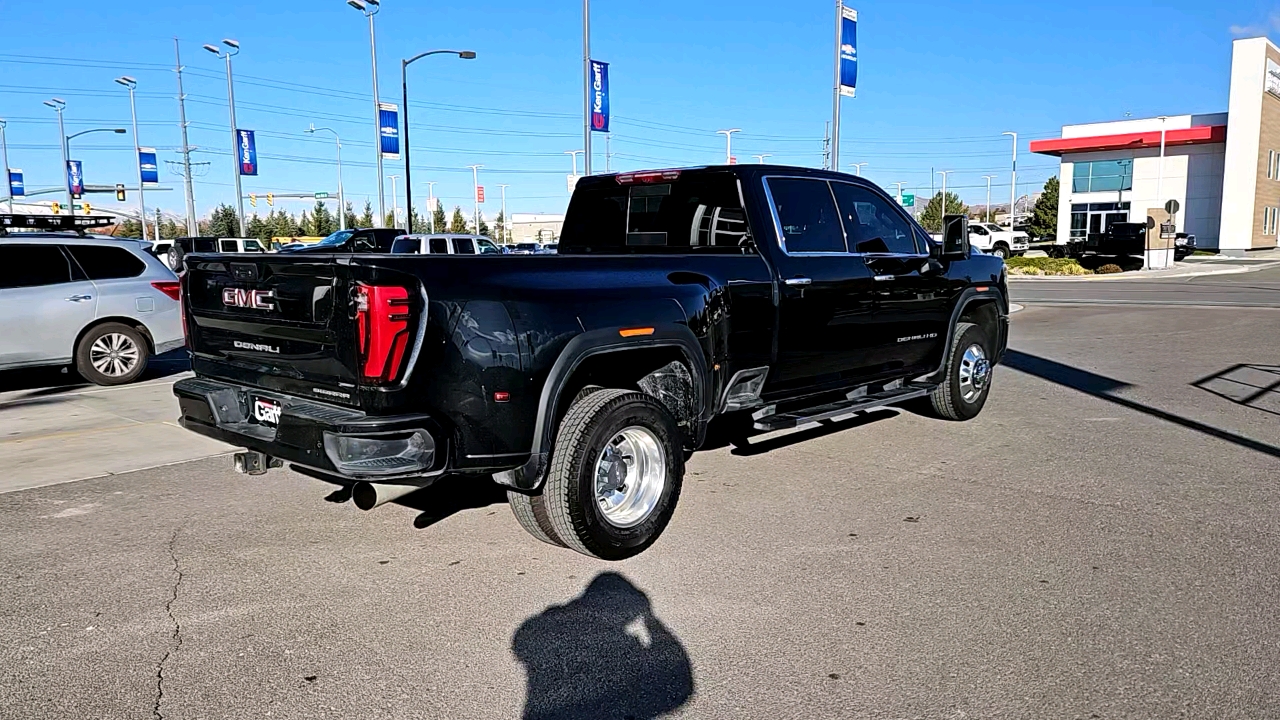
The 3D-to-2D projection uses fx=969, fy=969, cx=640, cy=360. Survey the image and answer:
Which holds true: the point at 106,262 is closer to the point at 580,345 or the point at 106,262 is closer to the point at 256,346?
the point at 256,346

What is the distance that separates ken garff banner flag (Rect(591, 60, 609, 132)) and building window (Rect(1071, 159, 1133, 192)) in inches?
1780

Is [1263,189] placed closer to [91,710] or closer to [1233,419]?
[1233,419]

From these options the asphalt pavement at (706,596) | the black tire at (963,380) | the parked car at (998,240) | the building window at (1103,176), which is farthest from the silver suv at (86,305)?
the building window at (1103,176)

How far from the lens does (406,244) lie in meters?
21.2

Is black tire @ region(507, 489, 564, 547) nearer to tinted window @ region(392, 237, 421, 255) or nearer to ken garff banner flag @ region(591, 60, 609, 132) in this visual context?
tinted window @ region(392, 237, 421, 255)

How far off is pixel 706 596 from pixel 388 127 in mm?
31175

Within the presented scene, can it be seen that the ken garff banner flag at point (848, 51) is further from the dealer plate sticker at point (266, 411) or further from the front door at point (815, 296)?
the dealer plate sticker at point (266, 411)

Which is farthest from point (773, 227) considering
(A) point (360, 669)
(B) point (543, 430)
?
(A) point (360, 669)

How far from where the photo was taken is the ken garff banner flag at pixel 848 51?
1714 centimetres

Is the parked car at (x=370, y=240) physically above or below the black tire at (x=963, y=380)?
above

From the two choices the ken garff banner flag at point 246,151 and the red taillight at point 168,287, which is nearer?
the red taillight at point 168,287

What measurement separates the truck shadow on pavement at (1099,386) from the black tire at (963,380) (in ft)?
4.93

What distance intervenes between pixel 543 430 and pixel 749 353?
1.71m

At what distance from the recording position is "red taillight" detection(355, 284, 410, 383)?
3.98 m
